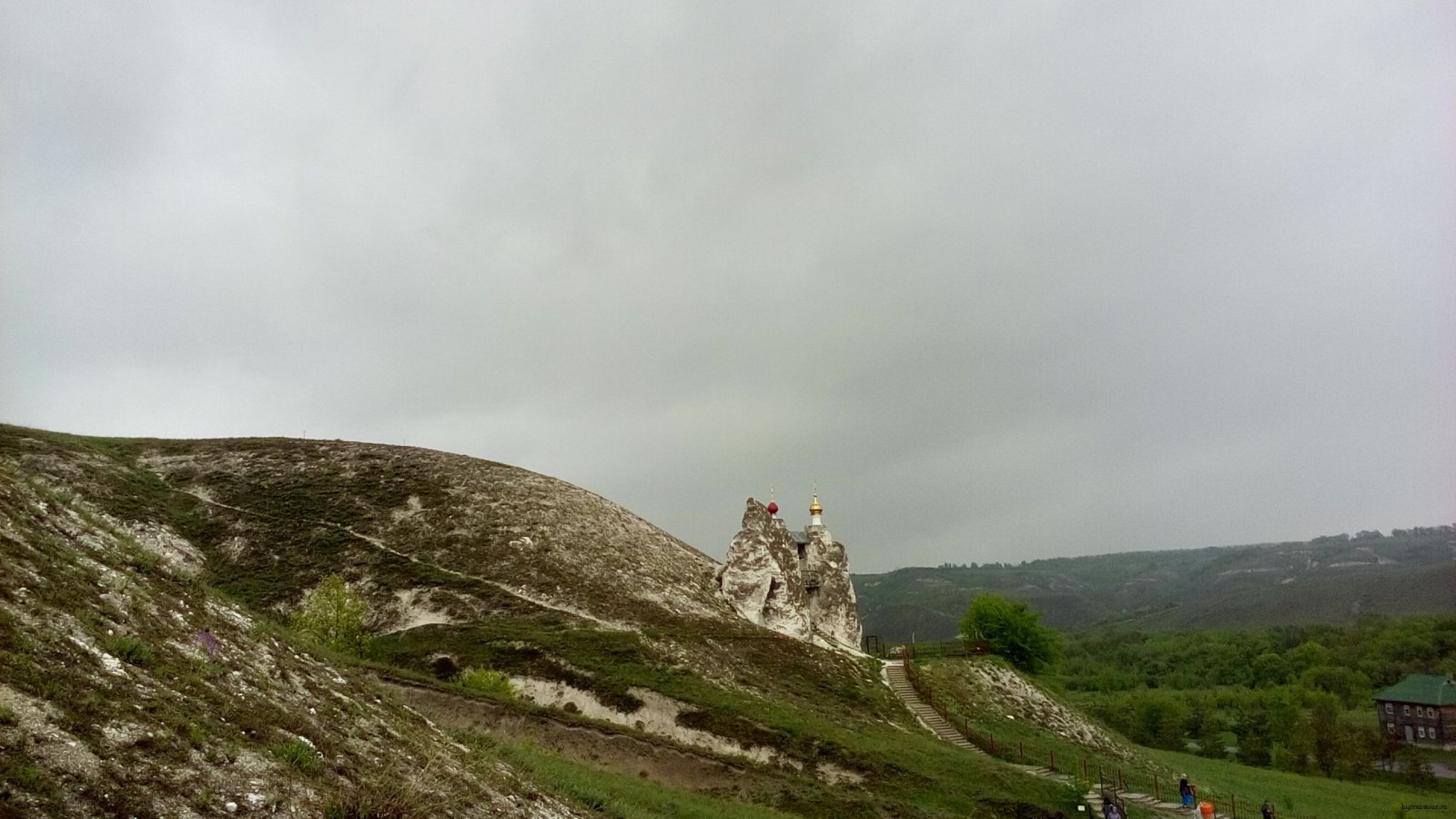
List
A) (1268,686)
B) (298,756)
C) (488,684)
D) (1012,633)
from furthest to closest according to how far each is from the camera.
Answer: (1268,686) → (1012,633) → (488,684) → (298,756)

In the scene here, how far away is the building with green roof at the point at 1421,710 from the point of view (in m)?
104

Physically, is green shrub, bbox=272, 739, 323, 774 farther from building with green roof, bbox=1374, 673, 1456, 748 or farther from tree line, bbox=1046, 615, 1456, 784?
building with green roof, bbox=1374, 673, 1456, 748

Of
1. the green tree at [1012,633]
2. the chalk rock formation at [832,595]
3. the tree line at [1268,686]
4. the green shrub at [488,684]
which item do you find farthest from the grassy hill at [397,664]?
the tree line at [1268,686]

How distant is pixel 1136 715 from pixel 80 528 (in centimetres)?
10785

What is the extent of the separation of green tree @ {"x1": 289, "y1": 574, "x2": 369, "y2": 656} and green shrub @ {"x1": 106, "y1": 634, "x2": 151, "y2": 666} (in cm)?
2509

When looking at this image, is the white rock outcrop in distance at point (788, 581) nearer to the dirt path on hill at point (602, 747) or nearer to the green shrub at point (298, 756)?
the dirt path on hill at point (602, 747)

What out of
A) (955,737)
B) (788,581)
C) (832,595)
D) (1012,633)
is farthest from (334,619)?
(1012,633)

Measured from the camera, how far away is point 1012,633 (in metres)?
63.6

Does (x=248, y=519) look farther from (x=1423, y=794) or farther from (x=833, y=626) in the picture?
(x=1423, y=794)

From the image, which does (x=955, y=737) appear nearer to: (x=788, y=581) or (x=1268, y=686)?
(x=788, y=581)

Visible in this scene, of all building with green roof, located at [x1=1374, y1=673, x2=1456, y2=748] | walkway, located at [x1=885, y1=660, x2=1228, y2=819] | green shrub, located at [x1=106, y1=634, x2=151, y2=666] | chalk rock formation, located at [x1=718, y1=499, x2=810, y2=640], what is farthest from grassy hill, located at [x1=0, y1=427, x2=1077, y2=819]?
building with green roof, located at [x1=1374, y1=673, x2=1456, y2=748]

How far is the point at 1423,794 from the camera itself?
68062 mm

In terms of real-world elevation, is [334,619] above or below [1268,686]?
above

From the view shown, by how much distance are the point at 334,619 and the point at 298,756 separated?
2714 cm
